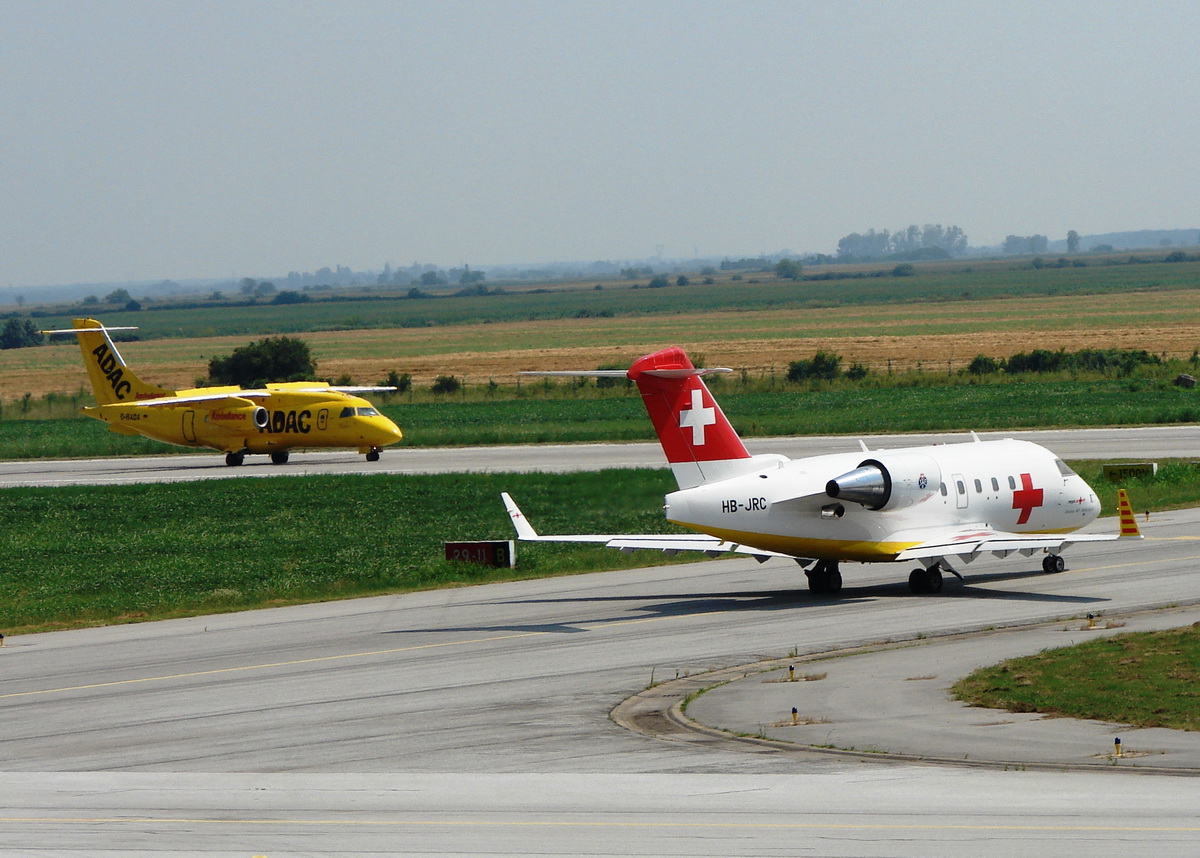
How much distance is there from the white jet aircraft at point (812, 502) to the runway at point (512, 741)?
1.12m

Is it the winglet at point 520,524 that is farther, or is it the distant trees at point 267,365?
the distant trees at point 267,365

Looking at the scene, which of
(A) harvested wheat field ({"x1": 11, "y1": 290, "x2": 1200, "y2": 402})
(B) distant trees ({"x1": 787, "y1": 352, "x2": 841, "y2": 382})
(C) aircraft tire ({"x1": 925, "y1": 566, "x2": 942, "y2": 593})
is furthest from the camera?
(A) harvested wheat field ({"x1": 11, "y1": 290, "x2": 1200, "y2": 402})

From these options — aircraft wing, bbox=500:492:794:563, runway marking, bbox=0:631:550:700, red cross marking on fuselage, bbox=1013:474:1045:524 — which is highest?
red cross marking on fuselage, bbox=1013:474:1045:524

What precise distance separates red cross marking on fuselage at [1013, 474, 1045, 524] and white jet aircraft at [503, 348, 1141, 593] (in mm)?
1053

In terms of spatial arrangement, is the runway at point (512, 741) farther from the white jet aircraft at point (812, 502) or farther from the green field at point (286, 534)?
the green field at point (286, 534)

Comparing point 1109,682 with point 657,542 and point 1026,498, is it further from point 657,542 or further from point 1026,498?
point 1026,498

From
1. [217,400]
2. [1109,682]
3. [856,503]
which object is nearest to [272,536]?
[856,503]

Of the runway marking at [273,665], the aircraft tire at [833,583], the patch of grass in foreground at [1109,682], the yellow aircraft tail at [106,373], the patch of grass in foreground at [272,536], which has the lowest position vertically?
the patch of grass in foreground at [272,536]

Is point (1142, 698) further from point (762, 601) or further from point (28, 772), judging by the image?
point (28, 772)

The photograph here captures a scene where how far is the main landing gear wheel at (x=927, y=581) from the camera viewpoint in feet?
106

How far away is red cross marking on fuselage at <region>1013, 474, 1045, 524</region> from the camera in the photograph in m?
34.5

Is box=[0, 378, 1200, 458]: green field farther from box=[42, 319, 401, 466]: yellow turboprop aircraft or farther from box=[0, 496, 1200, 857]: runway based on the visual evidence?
box=[0, 496, 1200, 857]: runway

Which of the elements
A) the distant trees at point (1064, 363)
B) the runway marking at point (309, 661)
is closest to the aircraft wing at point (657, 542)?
the runway marking at point (309, 661)

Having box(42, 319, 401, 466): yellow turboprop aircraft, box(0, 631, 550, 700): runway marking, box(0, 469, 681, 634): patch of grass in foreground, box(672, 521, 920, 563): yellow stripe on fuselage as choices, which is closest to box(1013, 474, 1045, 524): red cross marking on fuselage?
box(672, 521, 920, 563): yellow stripe on fuselage
